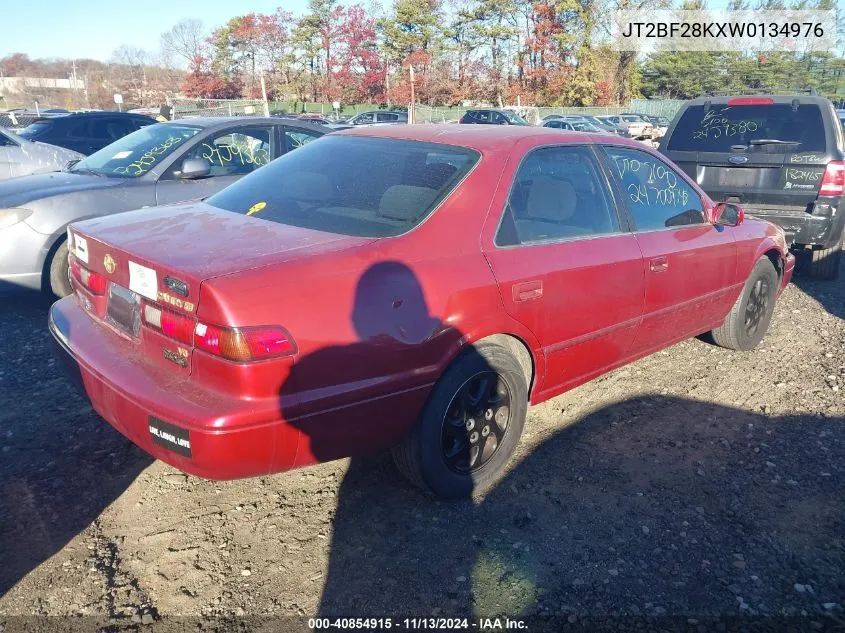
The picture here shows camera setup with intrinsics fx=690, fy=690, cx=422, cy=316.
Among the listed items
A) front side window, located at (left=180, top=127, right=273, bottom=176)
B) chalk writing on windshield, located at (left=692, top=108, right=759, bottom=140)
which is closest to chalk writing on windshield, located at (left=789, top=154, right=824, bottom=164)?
chalk writing on windshield, located at (left=692, top=108, right=759, bottom=140)

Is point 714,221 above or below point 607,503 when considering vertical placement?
above

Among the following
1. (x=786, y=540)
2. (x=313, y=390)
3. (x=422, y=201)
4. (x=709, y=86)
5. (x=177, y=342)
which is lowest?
(x=786, y=540)

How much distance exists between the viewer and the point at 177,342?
8.17 feet

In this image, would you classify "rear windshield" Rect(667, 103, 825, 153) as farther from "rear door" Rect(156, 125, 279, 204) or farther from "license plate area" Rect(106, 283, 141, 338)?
"license plate area" Rect(106, 283, 141, 338)

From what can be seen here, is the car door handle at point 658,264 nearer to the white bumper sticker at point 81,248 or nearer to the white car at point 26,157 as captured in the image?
the white bumper sticker at point 81,248

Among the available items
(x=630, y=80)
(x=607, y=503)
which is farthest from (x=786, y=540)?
(x=630, y=80)

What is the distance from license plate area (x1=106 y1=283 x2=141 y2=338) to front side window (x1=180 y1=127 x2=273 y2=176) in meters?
3.31

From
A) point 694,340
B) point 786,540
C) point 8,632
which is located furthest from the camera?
point 694,340

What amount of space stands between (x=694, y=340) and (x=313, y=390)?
3.81 metres

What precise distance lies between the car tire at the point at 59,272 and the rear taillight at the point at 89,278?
7.42ft

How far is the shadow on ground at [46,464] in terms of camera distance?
2.76m

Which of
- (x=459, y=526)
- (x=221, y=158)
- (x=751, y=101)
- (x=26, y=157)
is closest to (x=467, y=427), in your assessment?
(x=459, y=526)

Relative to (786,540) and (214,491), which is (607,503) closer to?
(786,540)

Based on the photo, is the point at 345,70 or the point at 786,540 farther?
the point at 345,70
